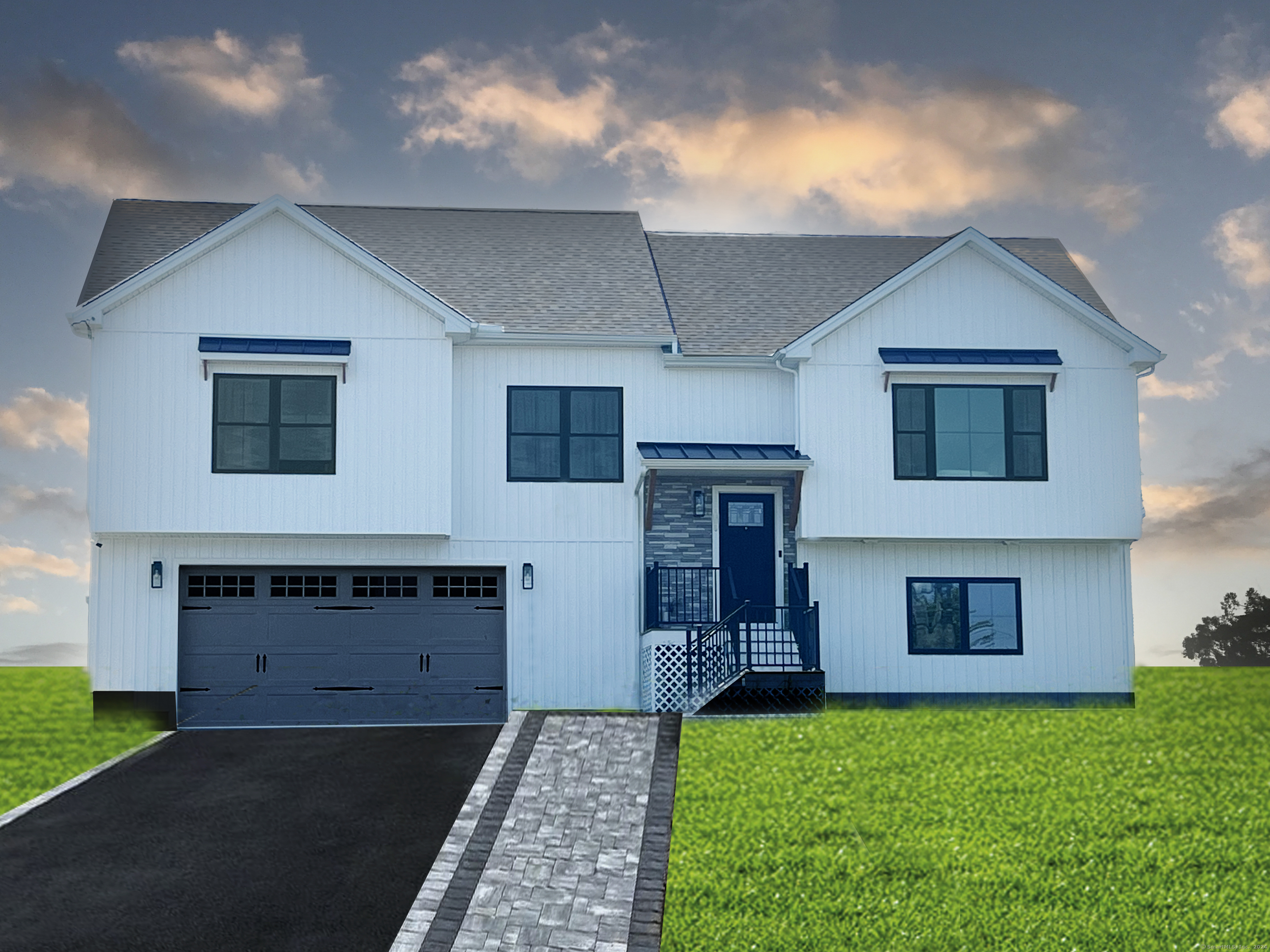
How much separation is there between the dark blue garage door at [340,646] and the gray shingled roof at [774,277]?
19.7ft

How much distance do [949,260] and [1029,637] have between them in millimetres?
6578

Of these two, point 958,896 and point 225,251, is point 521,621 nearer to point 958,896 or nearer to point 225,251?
point 225,251

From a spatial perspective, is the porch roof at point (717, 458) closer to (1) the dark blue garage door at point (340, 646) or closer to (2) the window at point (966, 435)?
(2) the window at point (966, 435)

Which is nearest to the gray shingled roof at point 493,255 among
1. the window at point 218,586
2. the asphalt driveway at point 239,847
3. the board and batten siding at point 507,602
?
the board and batten siding at point 507,602

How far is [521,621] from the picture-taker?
21.6 meters

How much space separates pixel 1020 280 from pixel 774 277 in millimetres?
5216

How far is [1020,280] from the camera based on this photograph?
22.4 metres

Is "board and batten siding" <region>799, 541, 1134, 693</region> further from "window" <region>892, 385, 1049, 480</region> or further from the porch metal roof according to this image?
the porch metal roof

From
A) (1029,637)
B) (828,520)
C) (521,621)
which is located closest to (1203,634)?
(1029,637)

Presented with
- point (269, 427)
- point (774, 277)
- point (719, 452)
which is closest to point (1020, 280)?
point (774, 277)

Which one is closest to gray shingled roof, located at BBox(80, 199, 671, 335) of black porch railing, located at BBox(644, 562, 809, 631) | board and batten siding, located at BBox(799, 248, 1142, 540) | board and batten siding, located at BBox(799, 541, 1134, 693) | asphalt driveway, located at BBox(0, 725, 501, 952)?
board and batten siding, located at BBox(799, 248, 1142, 540)

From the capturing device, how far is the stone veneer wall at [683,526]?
22.4 meters

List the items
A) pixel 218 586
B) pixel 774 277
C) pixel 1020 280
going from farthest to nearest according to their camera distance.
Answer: pixel 774 277 → pixel 1020 280 → pixel 218 586

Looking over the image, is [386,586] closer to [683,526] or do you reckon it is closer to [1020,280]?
[683,526]
